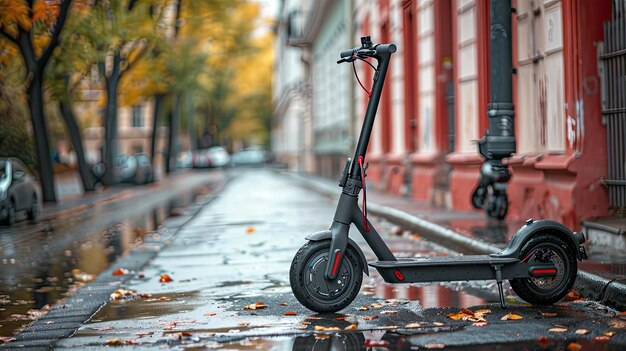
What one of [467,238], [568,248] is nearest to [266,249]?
[467,238]

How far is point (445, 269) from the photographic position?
764 cm

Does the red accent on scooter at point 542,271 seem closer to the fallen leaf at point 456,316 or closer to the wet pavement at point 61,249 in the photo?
the fallen leaf at point 456,316

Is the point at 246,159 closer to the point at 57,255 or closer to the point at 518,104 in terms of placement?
the point at 518,104

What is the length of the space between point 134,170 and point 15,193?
23666mm

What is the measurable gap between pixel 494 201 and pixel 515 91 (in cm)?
173

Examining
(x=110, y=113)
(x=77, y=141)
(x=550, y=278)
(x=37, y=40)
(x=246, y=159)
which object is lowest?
(x=246, y=159)

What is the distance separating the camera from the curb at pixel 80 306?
712 cm

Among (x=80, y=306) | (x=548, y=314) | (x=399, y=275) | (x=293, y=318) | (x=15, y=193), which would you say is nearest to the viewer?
(x=548, y=314)

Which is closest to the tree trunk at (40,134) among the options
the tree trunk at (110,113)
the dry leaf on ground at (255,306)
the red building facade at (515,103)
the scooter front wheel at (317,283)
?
the tree trunk at (110,113)

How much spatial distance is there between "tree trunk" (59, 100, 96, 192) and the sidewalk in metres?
12.6

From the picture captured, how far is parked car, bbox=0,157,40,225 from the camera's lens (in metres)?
20.1

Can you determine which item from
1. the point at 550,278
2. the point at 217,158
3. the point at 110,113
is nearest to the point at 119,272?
the point at 550,278

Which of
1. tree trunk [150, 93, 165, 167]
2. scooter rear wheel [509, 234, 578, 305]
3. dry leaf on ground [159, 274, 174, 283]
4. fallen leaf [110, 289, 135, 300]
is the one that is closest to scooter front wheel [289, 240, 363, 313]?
scooter rear wheel [509, 234, 578, 305]

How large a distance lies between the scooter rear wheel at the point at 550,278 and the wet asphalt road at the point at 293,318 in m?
0.10
